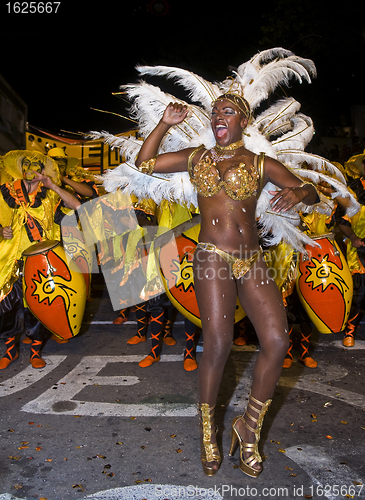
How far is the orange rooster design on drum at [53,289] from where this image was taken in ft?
13.8

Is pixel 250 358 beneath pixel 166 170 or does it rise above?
beneath

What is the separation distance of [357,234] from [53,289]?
139 inches

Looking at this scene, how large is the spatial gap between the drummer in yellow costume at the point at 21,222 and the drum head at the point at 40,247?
122 millimetres

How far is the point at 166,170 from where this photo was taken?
9.84 feet

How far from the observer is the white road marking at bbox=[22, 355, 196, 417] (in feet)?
11.7

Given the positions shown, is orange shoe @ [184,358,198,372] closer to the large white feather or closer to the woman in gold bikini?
the woman in gold bikini

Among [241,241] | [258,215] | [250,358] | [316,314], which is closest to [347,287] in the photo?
[316,314]

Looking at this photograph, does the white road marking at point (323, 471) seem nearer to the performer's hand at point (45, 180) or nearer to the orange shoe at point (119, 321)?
the performer's hand at point (45, 180)

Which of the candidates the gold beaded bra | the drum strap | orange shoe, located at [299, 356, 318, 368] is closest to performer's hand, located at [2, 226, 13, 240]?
the drum strap

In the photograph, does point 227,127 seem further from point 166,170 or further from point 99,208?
point 99,208

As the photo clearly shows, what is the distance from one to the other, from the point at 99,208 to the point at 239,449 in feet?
13.0

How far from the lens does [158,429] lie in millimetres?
3295

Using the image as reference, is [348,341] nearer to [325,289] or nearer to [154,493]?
[325,289]

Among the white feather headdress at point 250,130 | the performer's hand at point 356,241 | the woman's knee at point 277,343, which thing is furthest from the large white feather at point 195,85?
the performer's hand at point 356,241
